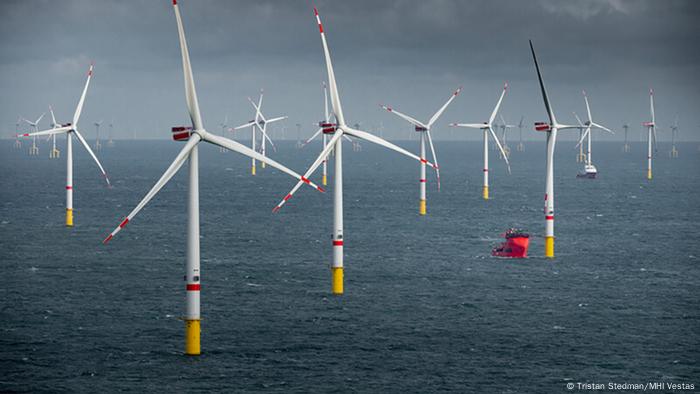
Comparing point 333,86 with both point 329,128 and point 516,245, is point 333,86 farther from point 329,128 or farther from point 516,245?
point 516,245

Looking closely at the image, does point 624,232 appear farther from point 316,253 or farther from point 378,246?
point 316,253

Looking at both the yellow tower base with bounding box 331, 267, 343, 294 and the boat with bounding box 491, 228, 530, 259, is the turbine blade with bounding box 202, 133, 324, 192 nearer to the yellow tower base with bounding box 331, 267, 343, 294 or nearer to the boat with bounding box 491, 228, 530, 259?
the yellow tower base with bounding box 331, 267, 343, 294

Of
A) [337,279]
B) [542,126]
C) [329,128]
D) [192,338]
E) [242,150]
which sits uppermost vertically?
[542,126]

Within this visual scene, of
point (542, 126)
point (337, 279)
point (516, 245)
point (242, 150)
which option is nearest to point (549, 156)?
point (542, 126)

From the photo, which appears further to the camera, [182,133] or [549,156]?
[549,156]

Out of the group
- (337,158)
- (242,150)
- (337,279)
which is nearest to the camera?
(242,150)

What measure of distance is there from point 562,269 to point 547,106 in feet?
62.9

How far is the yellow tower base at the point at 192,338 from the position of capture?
59.7 meters

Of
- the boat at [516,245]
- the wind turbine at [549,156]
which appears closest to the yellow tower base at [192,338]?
the wind turbine at [549,156]

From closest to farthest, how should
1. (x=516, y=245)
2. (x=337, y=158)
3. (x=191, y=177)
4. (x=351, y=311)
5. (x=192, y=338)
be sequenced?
(x=191, y=177)
(x=192, y=338)
(x=337, y=158)
(x=351, y=311)
(x=516, y=245)

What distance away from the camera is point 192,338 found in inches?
2424

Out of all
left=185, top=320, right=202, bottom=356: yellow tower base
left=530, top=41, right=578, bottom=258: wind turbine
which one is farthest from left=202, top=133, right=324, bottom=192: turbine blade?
left=530, top=41, right=578, bottom=258: wind turbine

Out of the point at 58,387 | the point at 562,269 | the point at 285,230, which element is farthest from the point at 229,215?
the point at 58,387

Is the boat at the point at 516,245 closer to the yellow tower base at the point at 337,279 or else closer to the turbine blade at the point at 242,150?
the yellow tower base at the point at 337,279
